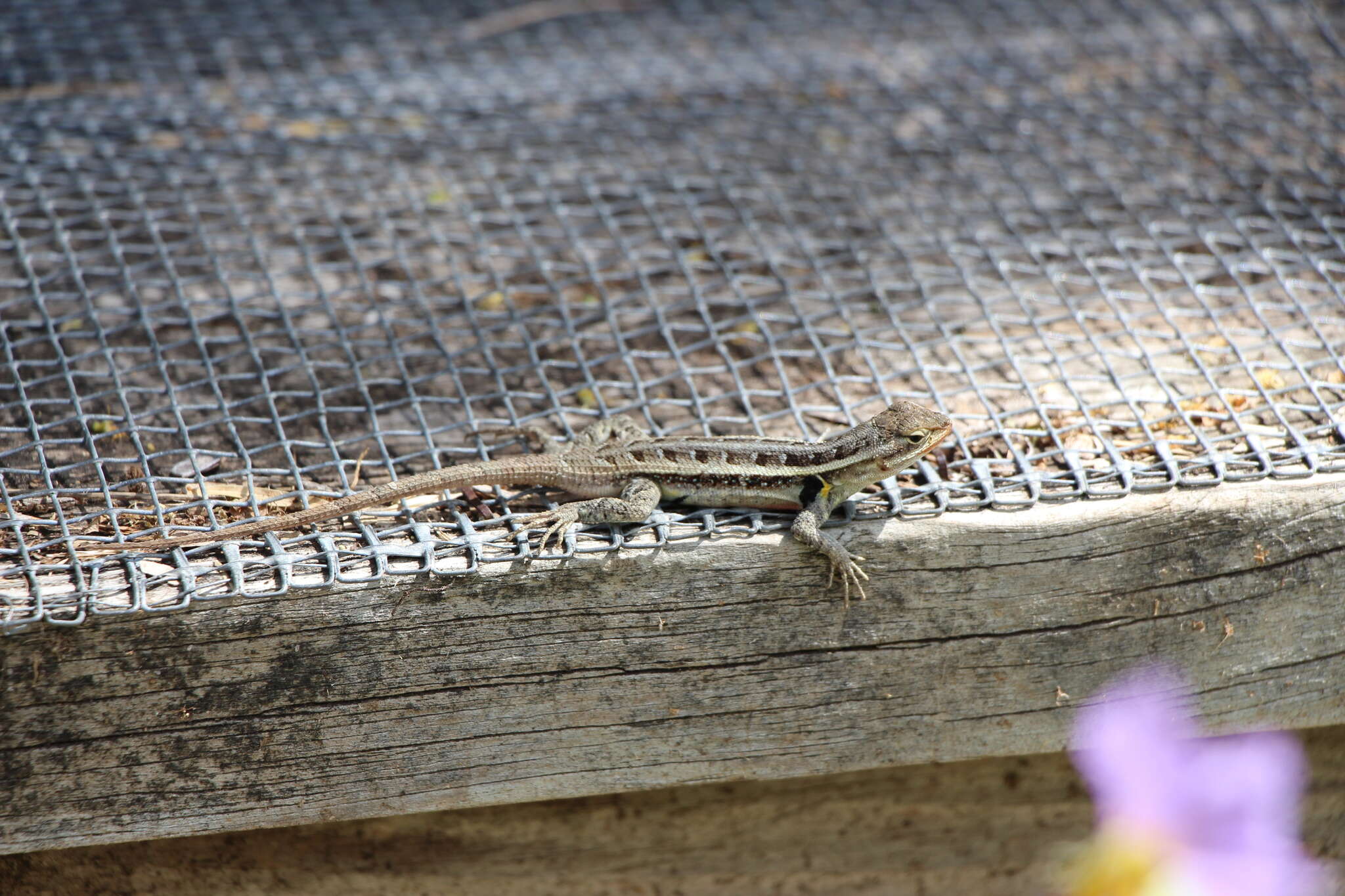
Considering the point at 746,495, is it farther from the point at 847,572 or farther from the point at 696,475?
the point at 847,572

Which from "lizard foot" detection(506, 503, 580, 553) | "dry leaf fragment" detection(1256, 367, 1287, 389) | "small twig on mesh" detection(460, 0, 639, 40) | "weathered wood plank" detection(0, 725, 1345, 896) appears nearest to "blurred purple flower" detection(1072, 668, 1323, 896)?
"lizard foot" detection(506, 503, 580, 553)

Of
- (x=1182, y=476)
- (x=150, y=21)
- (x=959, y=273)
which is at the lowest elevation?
(x=150, y=21)

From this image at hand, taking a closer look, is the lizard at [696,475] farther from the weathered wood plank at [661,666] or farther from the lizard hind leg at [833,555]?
the weathered wood plank at [661,666]

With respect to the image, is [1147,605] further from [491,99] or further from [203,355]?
[491,99]

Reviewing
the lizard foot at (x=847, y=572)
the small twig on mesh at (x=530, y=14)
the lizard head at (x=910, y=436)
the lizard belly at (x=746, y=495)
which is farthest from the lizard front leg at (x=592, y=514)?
the small twig on mesh at (x=530, y=14)

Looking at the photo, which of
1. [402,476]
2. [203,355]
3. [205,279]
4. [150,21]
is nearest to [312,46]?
[150,21]

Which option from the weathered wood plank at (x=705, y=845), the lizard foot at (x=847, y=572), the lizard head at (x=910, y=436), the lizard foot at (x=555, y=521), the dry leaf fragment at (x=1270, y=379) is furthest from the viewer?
the dry leaf fragment at (x=1270, y=379)
